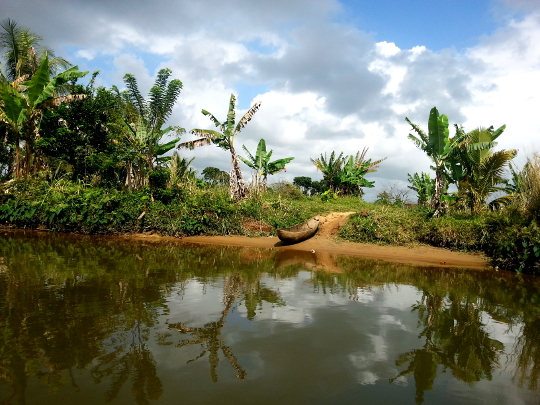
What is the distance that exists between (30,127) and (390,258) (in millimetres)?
16031

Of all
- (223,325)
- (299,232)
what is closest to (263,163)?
(299,232)

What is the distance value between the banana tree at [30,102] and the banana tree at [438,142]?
590 inches

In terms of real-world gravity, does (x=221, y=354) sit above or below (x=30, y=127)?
below

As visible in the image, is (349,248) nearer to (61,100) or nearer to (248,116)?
(248,116)

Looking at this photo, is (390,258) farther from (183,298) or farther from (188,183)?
(188,183)

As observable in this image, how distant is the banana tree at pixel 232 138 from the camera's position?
17.8m

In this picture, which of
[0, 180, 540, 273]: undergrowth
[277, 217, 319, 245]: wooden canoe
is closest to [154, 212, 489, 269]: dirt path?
[277, 217, 319, 245]: wooden canoe

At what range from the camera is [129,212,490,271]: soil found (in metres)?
12.1

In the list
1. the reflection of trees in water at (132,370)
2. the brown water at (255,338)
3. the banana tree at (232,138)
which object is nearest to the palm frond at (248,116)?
the banana tree at (232,138)

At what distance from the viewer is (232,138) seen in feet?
59.8

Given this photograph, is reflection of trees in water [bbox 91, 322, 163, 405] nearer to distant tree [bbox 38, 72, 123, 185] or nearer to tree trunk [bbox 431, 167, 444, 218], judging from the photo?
tree trunk [bbox 431, 167, 444, 218]

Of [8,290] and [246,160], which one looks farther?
[246,160]

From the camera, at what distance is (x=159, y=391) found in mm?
3174

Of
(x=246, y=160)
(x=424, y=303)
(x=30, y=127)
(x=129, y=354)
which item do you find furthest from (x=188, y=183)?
(x=129, y=354)
